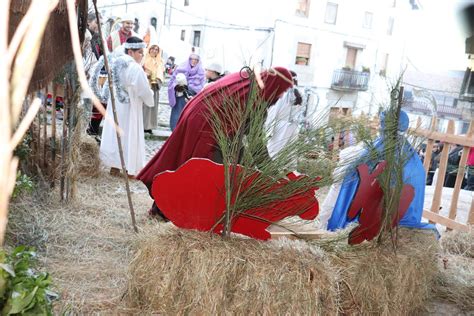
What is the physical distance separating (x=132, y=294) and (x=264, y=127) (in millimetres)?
1069

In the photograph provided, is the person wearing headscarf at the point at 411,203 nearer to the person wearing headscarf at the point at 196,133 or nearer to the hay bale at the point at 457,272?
the hay bale at the point at 457,272

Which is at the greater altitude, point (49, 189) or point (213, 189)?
point (213, 189)

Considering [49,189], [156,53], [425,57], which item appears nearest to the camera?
[49,189]

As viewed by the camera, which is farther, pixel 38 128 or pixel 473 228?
pixel 473 228

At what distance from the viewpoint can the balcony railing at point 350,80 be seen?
2011 centimetres

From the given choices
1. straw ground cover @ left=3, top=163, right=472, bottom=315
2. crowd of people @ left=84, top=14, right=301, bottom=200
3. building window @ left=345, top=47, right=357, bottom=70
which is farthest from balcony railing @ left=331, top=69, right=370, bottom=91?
straw ground cover @ left=3, top=163, right=472, bottom=315

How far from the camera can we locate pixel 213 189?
7.20 feet

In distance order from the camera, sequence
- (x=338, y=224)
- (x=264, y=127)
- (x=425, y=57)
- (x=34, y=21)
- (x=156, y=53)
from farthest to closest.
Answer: (x=156, y=53) → (x=425, y=57) → (x=338, y=224) → (x=264, y=127) → (x=34, y=21)

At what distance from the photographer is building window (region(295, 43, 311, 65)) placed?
18.0 m

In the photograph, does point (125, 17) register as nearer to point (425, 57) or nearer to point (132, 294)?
point (425, 57)

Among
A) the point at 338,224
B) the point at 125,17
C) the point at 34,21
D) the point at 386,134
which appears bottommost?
the point at 338,224

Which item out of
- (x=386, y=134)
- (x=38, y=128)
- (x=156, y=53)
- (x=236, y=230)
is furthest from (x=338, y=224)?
(x=156, y=53)

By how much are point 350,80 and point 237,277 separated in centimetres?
1956

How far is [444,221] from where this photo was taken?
4898 millimetres
